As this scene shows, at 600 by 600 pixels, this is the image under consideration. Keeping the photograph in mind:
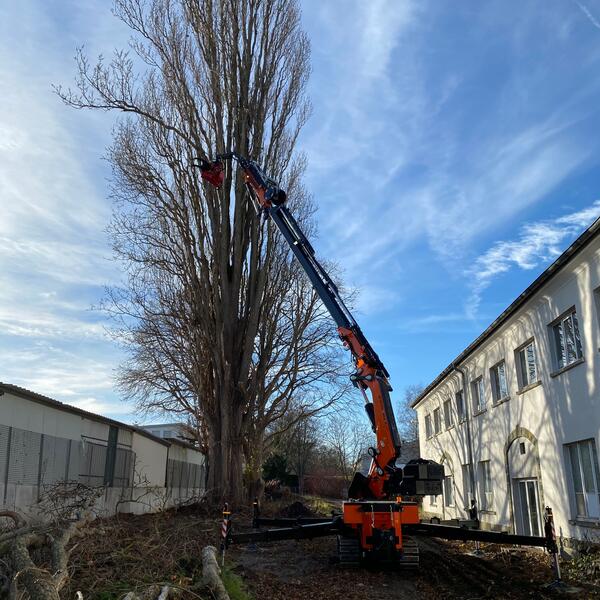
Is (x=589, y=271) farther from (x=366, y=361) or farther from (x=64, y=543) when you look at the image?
(x=64, y=543)

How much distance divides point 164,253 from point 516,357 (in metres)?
13.3

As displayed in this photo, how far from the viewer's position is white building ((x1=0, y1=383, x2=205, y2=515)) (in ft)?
44.5

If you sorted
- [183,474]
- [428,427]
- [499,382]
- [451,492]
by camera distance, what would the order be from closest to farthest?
[499,382] → [451,492] → [183,474] → [428,427]

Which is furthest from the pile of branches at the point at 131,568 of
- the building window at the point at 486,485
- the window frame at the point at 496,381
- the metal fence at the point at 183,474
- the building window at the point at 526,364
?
the metal fence at the point at 183,474

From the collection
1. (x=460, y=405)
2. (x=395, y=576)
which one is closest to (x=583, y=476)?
(x=395, y=576)

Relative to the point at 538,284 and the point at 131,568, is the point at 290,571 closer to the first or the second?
the point at 131,568

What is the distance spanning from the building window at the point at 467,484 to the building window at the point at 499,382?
410 cm

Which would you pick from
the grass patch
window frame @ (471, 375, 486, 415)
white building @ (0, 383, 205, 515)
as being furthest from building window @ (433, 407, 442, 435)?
the grass patch

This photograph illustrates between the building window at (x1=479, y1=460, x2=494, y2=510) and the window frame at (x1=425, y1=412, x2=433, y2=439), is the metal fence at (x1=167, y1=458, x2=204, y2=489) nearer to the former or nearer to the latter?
the window frame at (x1=425, y1=412, x2=433, y2=439)

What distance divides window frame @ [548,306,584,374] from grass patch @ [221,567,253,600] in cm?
798

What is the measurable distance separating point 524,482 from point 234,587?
10.8 meters

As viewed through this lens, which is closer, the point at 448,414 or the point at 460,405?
the point at 460,405

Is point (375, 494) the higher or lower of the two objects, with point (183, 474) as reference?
lower

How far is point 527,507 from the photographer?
16.8m
